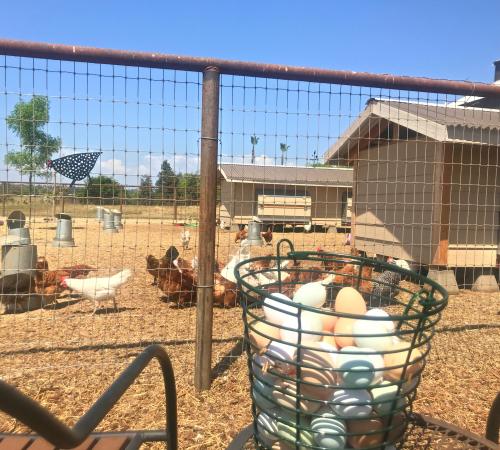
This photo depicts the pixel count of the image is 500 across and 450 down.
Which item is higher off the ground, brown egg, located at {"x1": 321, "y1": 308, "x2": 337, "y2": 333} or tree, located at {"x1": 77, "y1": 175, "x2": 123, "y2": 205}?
tree, located at {"x1": 77, "y1": 175, "x2": 123, "y2": 205}

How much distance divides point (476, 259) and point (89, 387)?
617 cm

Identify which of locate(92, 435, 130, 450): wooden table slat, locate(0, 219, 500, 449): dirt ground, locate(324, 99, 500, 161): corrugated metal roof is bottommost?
locate(0, 219, 500, 449): dirt ground

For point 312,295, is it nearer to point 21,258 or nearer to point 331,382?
point 331,382

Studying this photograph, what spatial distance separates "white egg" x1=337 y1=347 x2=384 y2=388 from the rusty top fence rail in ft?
7.75

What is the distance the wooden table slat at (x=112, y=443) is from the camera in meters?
1.67

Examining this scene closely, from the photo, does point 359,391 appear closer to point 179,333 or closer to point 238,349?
point 238,349

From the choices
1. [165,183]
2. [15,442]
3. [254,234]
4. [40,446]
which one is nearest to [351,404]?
[40,446]

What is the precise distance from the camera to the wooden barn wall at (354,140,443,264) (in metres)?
6.88

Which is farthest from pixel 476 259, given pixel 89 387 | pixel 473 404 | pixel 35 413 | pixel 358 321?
pixel 35 413

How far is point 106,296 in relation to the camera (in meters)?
5.21

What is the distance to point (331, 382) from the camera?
1123mm

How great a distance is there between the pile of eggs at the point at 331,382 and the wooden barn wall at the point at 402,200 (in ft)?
15.9

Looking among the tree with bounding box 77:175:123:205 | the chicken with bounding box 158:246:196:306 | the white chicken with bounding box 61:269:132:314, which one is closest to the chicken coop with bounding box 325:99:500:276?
the chicken with bounding box 158:246:196:306

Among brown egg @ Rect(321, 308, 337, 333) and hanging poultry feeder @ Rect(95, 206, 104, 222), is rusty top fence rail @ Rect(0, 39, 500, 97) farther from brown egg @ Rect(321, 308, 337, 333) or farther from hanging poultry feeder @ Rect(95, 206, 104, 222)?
hanging poultry feeder @ Rect(95, 206, 104, 222)
